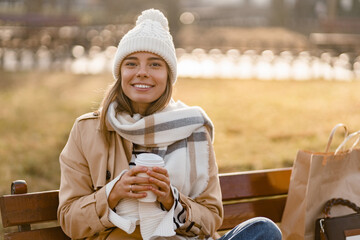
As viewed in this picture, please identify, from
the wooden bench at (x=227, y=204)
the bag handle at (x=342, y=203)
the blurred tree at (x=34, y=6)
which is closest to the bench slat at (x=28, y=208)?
the wooden bench at (x=227, y=204)

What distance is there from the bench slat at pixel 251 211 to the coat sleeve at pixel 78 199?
87 cm

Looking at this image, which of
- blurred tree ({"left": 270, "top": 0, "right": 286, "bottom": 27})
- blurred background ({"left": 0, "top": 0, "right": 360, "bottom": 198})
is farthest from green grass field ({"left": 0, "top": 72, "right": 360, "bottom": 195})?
blurred tree ({"left": 270, "top": 0, "right": 286, "bottom": 27})

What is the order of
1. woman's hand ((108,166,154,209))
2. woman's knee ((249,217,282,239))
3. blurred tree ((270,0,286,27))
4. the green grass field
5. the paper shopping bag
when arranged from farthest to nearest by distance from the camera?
1. blurred tree ((270,0,286,27))
2. the green grass field
3. the paper shopping bag
4. woman's knee ((249,217,282,239))
5. woman's hand ((108,166,154,209))

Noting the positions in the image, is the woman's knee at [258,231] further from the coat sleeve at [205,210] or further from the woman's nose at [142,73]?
the woman's nose at [142,73]

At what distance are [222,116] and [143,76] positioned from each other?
652 cm

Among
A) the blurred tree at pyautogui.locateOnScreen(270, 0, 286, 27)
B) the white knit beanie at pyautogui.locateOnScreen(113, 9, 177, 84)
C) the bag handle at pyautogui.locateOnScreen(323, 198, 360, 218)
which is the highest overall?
the blurred tree at pyautogui.locateOnScreen(270, 0, 286, 27)

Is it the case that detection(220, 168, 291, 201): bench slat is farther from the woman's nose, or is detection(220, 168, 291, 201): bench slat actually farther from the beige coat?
the woman's nose

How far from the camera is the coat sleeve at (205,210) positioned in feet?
8.80

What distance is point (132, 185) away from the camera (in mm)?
2492

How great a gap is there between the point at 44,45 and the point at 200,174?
647 inches

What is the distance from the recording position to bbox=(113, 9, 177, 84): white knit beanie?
282 centimetres

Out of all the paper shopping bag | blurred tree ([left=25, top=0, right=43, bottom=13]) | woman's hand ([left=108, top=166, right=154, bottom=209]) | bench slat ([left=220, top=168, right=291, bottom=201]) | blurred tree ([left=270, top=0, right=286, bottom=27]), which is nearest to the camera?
woman's hand ([left=108, top=166, right=154, bottom=209])

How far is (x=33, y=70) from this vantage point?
14422 mm

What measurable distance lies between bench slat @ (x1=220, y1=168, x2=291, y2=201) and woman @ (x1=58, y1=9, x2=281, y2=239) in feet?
1.24
